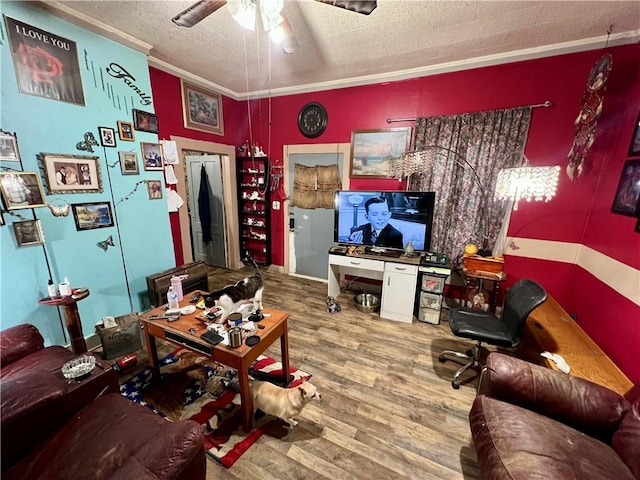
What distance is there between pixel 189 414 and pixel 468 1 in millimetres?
3535

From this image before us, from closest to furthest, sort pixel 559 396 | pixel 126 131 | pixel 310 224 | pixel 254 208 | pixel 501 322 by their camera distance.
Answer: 1. pixel 559 396
2. pixel 501 322
3. pixel 126 131
4. pixel 310 224
5. pixel 254 208

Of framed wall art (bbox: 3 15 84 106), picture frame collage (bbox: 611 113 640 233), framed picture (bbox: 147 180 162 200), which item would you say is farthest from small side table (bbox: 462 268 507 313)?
framed wall art (bbox: 3 15 84 106)

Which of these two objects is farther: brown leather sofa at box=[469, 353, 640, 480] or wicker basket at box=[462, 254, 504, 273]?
wicker basket at box=[462, 254, 504, 273]

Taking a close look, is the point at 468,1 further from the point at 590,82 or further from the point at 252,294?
the point at 252,294

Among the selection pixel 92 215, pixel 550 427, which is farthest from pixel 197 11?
pixel 550 427

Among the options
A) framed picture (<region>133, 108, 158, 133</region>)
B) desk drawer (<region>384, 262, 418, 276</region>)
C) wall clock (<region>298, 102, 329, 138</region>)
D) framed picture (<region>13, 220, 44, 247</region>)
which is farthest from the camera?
wall clock (<region>298, 102, 329, 138</region>)

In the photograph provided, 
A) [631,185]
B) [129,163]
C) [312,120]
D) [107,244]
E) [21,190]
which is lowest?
[107,244]

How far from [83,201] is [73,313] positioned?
0.97 meters

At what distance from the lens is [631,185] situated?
6.18 ft

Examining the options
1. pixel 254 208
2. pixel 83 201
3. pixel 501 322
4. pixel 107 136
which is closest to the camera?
pixel 501 322

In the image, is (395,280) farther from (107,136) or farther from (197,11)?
(107,136)

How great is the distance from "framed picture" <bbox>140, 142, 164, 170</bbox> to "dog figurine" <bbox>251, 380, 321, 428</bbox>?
8.26 feet

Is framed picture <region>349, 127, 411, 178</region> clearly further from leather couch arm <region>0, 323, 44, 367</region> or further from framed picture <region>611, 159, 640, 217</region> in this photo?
leather couch arm <region>0, 323, 44, 367</region>

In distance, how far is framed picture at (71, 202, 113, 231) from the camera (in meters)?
2.20
